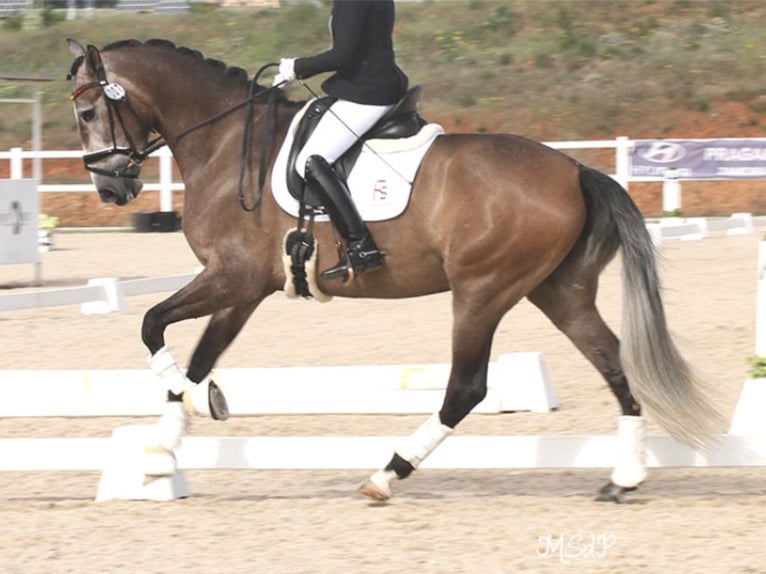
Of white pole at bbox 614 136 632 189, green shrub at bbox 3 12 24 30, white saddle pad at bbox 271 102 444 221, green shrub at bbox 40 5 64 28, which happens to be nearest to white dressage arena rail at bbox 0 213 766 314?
white saddle pad at bbox 271 102 444 221

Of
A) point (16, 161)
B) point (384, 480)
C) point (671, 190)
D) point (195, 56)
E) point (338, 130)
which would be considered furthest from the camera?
point (16, 161)

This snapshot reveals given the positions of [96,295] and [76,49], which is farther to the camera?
[96,295]

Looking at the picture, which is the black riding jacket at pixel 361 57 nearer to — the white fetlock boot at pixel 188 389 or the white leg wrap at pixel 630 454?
the white fetlock boot at pixel 188 389

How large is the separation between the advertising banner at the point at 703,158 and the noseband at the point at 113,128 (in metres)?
16.6

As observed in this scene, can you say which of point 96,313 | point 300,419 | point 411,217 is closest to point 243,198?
point 411,217

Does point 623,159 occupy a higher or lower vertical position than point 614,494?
lower

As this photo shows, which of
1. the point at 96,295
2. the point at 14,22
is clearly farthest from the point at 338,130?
the point at 14,22

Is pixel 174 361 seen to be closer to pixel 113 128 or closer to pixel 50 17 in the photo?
pixel 113 128

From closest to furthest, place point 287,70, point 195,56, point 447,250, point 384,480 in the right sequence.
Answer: point 384,480, point 447,250, point 287,70, point 195,56

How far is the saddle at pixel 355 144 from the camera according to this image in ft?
19.8

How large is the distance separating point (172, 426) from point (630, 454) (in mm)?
1912

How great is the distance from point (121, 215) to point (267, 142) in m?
21.6

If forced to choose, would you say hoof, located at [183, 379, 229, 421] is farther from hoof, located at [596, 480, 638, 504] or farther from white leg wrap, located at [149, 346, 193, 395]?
hoof, located at [596, 480, 638, 504]

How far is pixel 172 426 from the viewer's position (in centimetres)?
589
